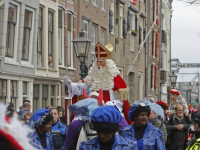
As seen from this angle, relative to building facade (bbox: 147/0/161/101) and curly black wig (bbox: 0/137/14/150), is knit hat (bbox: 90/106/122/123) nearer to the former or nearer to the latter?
curly black wig (bbox: 0/137/14/150)

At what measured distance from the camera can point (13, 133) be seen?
2166 mm

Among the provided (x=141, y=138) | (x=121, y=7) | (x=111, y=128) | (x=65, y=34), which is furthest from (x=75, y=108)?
(x=121, y=7)

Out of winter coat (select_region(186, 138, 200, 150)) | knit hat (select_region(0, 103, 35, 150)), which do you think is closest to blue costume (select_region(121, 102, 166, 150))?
winter coat (select_region(186, 138, 200, 150))

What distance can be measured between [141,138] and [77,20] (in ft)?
60.9

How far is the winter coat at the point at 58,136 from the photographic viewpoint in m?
7.47

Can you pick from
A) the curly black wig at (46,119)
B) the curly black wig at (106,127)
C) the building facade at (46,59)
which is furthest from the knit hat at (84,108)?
the building facade at (46,59)

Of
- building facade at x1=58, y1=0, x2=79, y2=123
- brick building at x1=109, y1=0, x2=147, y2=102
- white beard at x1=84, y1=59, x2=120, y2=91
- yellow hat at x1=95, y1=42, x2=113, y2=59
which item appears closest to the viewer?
white beard at x1=84, y1=59, x2=120, y2=91

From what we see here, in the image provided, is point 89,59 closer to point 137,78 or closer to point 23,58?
point 23,58

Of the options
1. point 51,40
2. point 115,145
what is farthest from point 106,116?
point 51,40

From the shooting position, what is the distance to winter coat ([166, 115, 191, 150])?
10.3m

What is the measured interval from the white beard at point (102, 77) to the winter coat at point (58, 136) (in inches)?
Answer: 35.7

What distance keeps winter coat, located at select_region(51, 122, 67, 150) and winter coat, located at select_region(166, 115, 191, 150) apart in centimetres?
324

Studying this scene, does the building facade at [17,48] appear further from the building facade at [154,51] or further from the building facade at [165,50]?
the building facade at [165,50]

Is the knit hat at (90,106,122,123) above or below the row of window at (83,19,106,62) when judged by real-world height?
below
